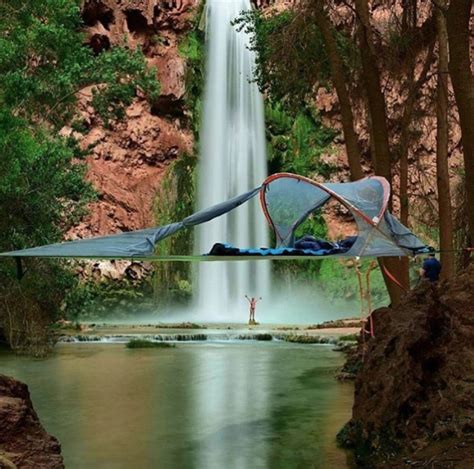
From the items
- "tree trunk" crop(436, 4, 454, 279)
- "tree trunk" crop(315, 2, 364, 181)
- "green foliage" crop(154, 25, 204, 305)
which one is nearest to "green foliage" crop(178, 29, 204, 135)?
"green foliage" crop(154, 25, 204, 305)

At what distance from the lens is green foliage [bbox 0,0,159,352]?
486 inches

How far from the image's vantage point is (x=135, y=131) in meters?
28.4

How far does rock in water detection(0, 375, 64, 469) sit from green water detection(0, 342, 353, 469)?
48.1 inches

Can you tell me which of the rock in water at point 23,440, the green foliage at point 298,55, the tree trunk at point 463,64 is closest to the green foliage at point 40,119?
the green foliage at point 298,55

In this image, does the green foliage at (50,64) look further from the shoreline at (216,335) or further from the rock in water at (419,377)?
the rock in water at (419,377)

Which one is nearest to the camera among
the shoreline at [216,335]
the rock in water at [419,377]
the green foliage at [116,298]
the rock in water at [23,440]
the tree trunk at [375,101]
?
the rock in water at [23,440]

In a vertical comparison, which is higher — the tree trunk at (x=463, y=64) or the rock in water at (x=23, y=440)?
the tree trunk at (x=463, y=64)

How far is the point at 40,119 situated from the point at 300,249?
11.5m

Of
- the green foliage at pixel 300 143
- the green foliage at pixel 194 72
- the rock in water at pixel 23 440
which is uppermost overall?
the green foliage at pixel 194 72

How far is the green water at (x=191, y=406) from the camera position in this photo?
6.69m

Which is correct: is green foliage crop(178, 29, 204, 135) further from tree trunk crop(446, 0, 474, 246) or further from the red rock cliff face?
tree trunk crop(446, 0, 474, 246)

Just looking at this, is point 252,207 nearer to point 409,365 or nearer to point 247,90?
point 247,90

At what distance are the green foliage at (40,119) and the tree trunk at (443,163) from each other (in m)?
6.20

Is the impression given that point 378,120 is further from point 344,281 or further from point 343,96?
point 344,281
